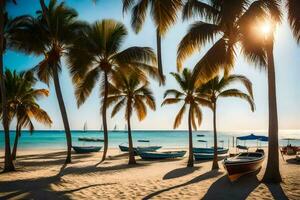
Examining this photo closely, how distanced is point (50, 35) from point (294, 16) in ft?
46.9

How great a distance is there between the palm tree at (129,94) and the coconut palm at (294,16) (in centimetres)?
1329

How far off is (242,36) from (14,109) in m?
20.7

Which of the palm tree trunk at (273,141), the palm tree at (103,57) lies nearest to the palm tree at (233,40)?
the palm tree trunk at (273,141)

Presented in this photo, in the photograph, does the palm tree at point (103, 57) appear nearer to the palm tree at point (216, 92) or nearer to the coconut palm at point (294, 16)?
the palm tree at point (216, 92)

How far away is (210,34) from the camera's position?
527 inches

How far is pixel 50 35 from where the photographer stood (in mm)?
19219

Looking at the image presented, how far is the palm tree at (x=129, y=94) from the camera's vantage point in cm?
2369

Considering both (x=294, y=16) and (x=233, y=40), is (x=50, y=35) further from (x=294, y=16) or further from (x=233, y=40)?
(x=294, y=16)

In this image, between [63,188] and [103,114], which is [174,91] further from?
[63,188]

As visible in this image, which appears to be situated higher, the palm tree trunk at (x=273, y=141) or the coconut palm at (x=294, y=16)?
the coconut palm at (x=294, y=16)

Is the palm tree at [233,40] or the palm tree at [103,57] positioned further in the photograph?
the palm tree at [103,57]

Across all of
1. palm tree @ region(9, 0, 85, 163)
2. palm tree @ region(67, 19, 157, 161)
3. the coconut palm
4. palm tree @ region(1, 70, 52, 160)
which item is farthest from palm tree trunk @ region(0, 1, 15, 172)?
the coconut palm

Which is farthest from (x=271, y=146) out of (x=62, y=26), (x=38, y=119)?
(x=38, y=119)

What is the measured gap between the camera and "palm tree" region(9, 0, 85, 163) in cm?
1820
